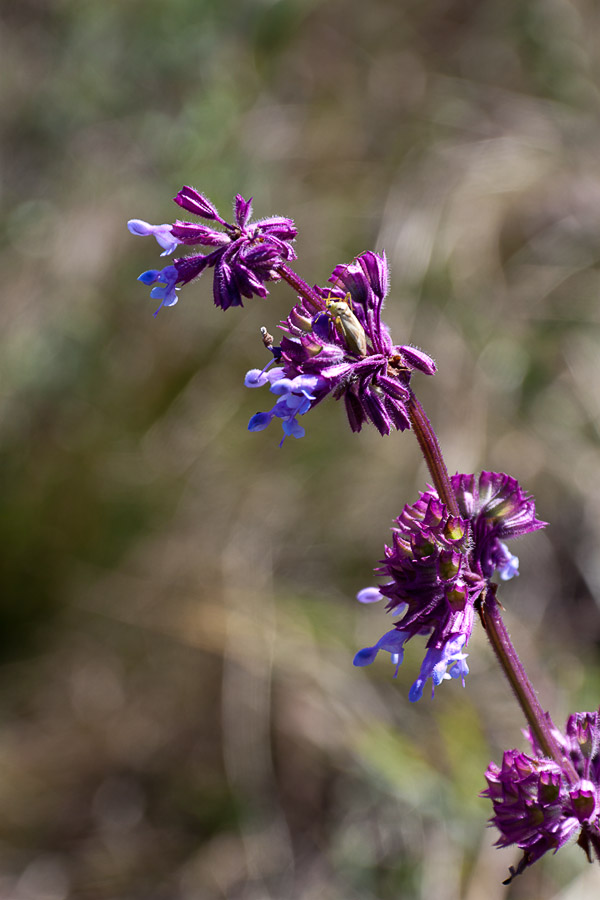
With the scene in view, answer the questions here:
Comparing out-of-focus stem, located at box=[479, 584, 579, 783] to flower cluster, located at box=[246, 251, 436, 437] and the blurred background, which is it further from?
the blurred background

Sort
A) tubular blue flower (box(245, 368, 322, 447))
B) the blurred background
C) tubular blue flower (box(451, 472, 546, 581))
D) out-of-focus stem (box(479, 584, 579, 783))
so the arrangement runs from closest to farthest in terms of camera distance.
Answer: tubular blue flower (box(245, 368, 322, 447)), out-of-focus stem (box(479, 584, 579, 783)), tubular blue flower (box(451, 472, 546, 581)), the blurred background

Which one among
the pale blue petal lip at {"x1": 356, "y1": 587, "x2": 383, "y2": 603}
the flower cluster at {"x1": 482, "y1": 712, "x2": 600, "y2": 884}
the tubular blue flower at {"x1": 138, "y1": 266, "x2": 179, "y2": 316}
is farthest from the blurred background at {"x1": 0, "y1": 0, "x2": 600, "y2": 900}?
the tubular blue flower at {"x1": 138, "y1": 266, "x2": 179, "y2": 316}

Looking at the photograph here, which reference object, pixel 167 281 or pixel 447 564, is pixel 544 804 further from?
pixel 167 281

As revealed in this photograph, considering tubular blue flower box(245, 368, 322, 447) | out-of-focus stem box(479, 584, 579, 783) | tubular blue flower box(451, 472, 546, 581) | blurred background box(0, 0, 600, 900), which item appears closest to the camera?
tubular blue flower box(245, 368, 322, 447)

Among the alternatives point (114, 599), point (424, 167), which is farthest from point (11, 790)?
point (424, 167)

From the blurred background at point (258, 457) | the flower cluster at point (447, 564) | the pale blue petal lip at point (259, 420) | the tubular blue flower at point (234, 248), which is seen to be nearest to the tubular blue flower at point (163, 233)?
the tubular blue flower at point (234, 248)

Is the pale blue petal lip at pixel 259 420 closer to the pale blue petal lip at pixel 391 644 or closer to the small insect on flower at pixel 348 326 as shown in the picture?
the small insect on flower at pixel 348 326

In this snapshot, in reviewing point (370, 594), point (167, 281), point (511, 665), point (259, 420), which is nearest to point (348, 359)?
point (259, 420)
